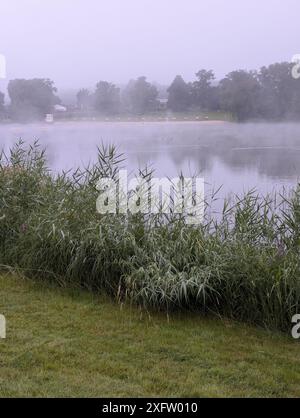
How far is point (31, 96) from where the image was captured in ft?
33.2

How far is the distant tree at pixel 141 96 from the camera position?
400 inches

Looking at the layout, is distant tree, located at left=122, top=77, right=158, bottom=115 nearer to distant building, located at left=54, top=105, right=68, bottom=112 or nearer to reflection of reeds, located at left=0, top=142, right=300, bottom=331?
distant building, located at left=54, top=105, right=68, bottom=112

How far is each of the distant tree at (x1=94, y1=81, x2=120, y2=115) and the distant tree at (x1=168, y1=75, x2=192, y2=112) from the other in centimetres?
103

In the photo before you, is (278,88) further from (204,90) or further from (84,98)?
(84,98)

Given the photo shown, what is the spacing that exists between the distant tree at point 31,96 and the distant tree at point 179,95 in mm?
2238

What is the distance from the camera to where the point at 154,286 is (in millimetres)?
3553

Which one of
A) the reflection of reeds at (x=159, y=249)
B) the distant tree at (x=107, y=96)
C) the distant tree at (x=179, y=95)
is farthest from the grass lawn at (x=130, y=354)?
the distant tree at (x=107, y=96)

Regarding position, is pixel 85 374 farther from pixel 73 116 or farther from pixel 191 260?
pixel 73 116

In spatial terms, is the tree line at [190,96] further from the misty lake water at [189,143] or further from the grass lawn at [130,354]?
the grass lawn at [130,354]

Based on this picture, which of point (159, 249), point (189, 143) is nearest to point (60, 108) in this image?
point (189, 143)

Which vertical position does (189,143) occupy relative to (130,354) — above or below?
above

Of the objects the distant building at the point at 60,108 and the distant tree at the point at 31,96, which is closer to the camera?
the distant tree at the point at 31,96

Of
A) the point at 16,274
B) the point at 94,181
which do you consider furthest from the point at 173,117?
the point at 16,274

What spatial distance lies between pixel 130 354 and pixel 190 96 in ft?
25.2
